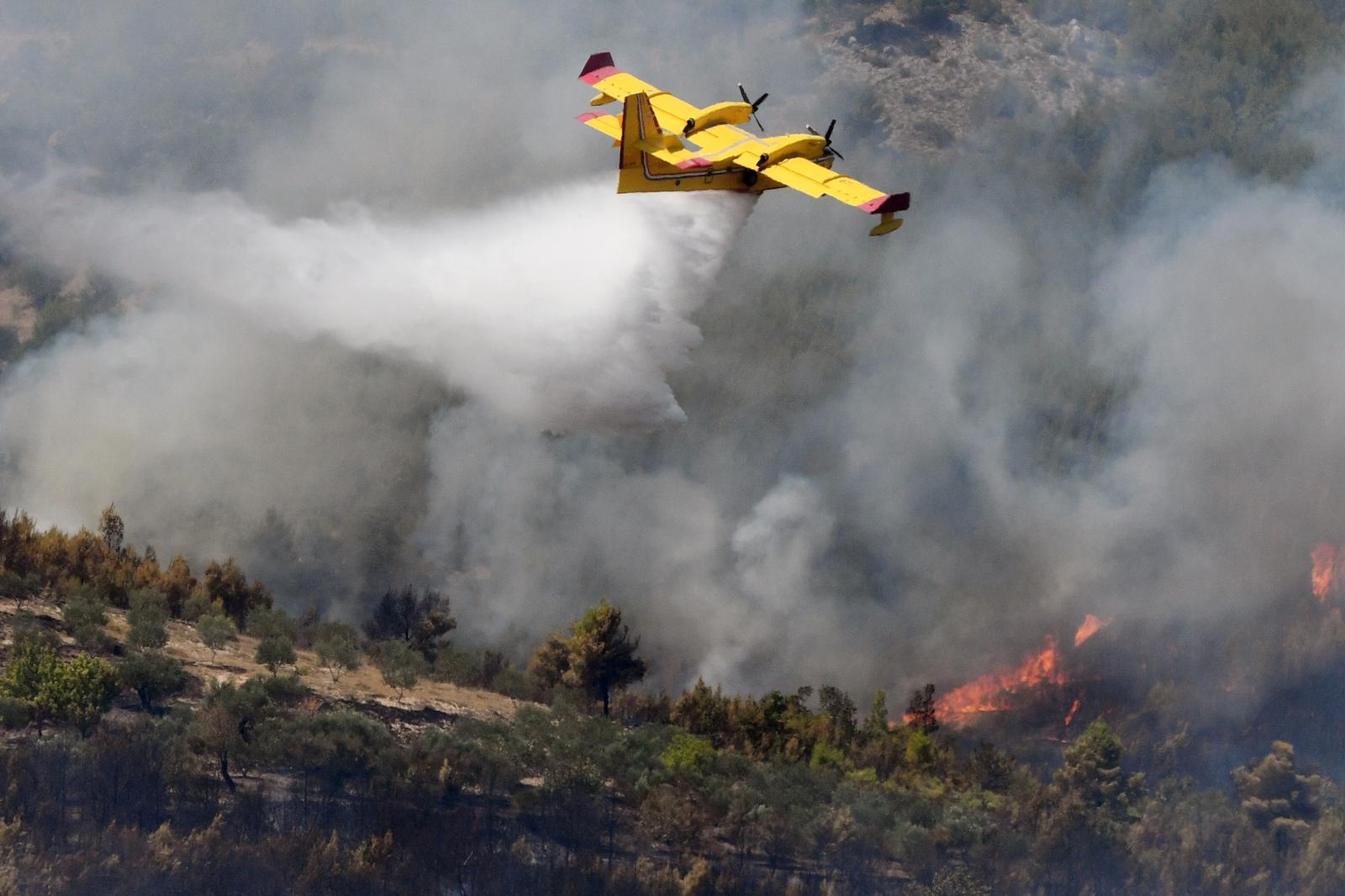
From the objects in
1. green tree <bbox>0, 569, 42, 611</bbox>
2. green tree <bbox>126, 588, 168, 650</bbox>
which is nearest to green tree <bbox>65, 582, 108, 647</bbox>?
green tree <bbox>126, 588, 168, 650</bbox>

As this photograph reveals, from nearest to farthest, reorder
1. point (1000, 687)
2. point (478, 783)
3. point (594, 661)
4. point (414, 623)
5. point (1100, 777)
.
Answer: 1. point (478, 783)
2. point (594, 661)
3. point (1100, 777)
4. point (414, 623)
5. point (1000, 687)

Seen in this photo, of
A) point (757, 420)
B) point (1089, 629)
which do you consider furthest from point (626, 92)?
point (1089, 629)

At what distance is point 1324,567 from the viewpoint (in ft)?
316

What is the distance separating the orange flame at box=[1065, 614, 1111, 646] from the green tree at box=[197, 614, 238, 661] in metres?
40.7

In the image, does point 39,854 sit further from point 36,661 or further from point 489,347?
point 489,347

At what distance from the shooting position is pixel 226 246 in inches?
3460

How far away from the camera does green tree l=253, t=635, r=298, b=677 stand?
227 ft

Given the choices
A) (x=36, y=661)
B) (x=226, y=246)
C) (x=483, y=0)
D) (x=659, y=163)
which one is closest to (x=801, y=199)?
(x=483, y=0)

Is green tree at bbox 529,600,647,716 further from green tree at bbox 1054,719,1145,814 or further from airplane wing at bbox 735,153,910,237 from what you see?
airplane wing at bbox 735,153,910,237

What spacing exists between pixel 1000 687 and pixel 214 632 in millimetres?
38670

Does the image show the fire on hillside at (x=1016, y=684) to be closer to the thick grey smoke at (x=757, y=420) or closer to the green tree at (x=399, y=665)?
the thick grey smoke at (x=757, y=420)

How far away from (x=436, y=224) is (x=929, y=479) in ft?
93.3

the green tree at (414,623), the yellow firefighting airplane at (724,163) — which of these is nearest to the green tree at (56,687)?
the green tree at (414,623)

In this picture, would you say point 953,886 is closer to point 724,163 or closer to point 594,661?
point 594,661
